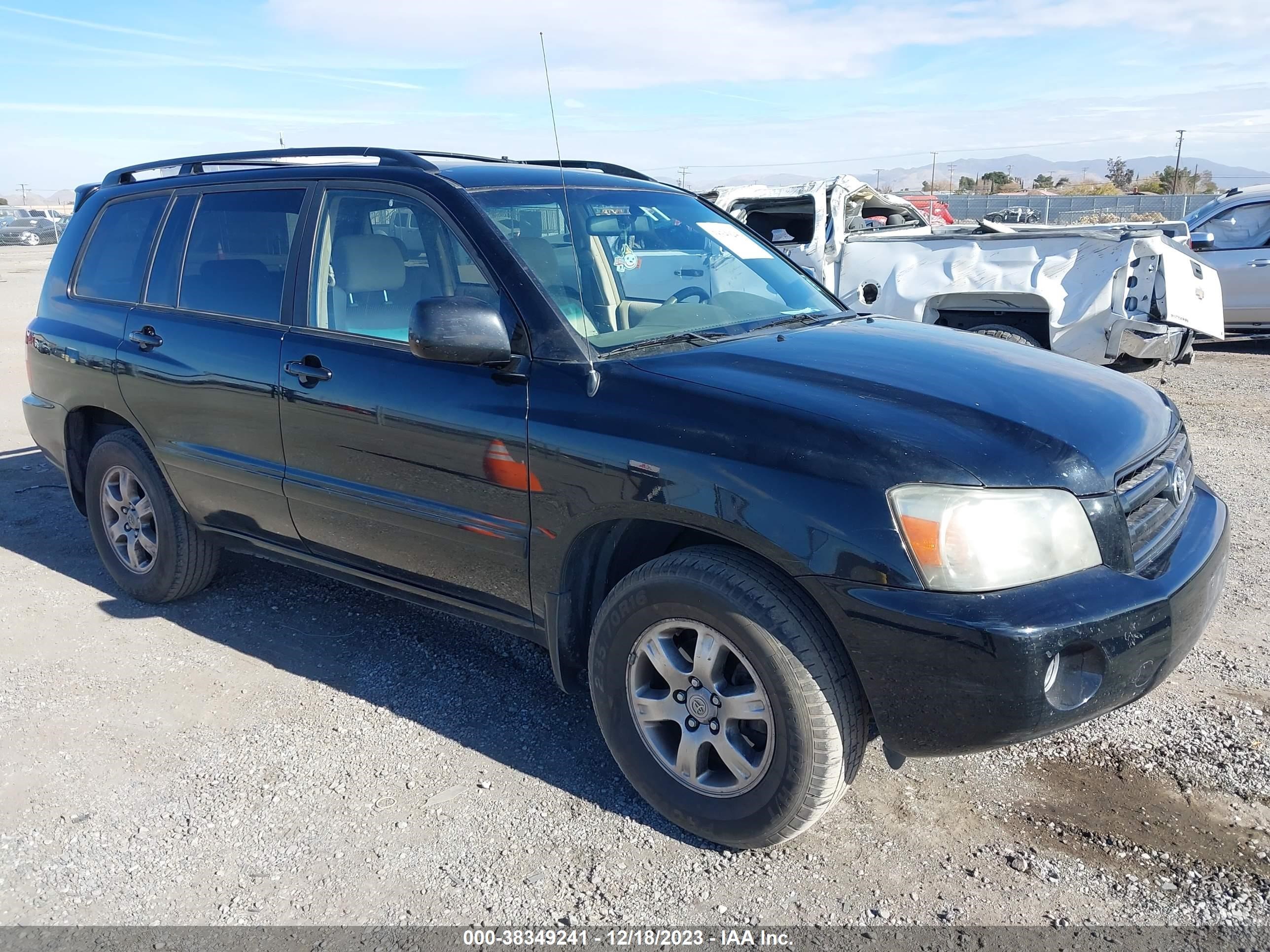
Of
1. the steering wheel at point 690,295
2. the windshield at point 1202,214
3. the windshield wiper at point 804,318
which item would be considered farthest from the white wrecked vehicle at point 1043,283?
the steering wheel at point 690,295

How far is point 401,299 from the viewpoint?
357 centimetres

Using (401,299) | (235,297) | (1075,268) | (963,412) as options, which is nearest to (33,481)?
(235,297)

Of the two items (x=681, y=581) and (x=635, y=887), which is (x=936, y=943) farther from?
(x=681, y=581)

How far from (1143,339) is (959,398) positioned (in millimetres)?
5663

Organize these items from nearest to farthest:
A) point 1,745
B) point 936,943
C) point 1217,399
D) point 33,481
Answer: point 936,943, point 1,745, point 33,481, point 1217,399

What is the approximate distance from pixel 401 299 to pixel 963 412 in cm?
196

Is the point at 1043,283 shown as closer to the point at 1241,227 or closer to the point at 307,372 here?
the point at 1241,227

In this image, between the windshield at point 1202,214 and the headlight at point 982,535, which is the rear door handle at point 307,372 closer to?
the headlight at point 982,535

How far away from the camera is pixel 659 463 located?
2736mm

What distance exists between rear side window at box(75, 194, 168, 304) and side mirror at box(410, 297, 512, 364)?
214cm

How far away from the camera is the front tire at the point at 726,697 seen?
2.59m

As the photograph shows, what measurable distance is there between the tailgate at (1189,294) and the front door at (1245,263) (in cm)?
254

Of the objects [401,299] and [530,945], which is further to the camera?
[401,299]

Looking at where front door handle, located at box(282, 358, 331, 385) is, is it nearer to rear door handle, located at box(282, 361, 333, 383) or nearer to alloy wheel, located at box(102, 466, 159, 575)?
rear door handle, located at box(282, 361, 333, 383)
